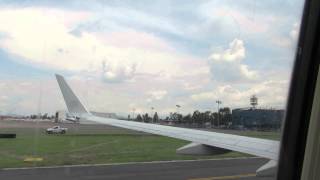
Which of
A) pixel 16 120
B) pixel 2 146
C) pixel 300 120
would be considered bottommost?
pixel 2 146

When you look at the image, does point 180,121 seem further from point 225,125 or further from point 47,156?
point 47,156

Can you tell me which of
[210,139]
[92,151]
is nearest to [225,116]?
[210,139]

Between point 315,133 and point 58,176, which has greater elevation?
point 315,133

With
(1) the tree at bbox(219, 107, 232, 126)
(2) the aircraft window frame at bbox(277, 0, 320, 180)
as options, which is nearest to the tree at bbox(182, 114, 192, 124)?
(1) the tree at bbox(219, 107, 232, 126)

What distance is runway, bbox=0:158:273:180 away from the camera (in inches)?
391

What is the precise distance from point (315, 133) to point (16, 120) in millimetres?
2101

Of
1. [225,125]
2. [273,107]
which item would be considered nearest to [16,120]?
[225,125]

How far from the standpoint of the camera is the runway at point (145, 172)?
391 inches

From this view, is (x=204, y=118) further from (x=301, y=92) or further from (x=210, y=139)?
(x=210, y=139)

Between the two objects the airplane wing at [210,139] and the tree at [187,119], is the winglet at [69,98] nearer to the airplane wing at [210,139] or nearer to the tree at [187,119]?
the airplane wing at [210,139]

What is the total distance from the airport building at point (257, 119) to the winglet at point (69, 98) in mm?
1412

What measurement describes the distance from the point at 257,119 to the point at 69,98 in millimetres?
2938

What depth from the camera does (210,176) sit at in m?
10.5

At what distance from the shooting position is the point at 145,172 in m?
10.8
